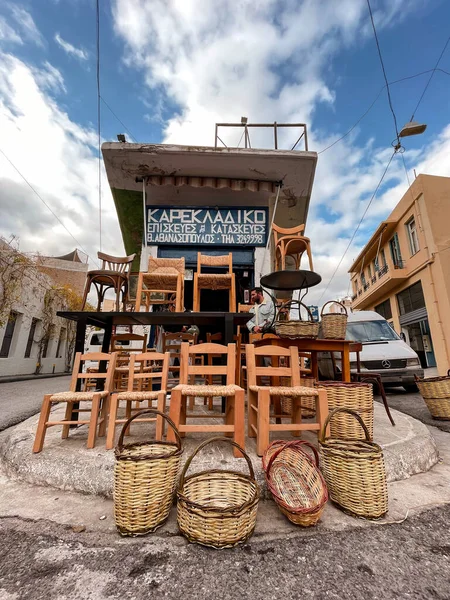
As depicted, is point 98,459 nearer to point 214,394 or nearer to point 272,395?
point 214,394

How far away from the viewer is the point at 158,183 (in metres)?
6.80

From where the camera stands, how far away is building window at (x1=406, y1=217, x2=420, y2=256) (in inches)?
511

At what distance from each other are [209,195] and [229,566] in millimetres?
7643

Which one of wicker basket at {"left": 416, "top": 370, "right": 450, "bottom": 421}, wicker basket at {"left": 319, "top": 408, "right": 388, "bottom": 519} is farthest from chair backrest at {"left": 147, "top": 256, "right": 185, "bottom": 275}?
wicker basket at {"left": 416, "top": 370, "right": 450, "bottom": 421}

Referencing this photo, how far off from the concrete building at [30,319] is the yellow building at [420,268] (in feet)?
51.5

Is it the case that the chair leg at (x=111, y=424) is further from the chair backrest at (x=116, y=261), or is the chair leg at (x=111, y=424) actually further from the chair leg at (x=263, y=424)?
the chair backrest at (x=116, y=261)

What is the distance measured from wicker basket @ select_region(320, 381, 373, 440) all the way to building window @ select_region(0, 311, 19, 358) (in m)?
13.0

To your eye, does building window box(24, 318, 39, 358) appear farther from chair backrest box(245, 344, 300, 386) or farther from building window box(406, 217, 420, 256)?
building window box(406, 217, 420, 256)

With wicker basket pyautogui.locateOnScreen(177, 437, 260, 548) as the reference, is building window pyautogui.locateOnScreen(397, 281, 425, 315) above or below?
above

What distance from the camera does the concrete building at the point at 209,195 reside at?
6141mm

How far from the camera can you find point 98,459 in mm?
2127

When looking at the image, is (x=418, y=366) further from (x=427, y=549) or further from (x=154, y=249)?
(x=154, y=249)

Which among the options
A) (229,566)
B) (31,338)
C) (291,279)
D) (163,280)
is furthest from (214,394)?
(31,338)

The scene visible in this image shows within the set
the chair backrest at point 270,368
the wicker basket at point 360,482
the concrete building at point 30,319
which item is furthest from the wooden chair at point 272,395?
the concrete building at point 30,319
